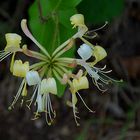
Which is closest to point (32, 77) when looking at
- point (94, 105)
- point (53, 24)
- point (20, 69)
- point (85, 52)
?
point (20, 69)

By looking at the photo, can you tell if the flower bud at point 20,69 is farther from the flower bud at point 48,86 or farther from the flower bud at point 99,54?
the flower bud at point 99,54

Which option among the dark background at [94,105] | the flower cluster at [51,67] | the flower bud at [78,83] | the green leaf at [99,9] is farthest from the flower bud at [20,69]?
the dark background at [94,105]

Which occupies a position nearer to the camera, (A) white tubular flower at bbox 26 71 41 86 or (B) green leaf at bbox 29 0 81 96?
(A) white tubular flower at bbox 26 71 41 86

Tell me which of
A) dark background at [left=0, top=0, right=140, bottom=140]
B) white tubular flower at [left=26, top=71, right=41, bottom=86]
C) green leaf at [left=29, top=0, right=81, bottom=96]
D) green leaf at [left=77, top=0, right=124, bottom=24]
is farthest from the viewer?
dark background at [left=0, top=0, right=140, bottom=140]

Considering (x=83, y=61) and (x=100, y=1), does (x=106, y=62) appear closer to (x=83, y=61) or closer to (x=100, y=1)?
(x=100, y=1)

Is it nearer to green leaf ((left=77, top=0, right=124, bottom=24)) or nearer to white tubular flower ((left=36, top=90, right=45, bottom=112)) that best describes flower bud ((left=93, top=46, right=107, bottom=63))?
white tubular flower ((left=36, top=90, right=45, bottom=112))

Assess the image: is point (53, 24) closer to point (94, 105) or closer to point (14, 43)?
point (14, 43)

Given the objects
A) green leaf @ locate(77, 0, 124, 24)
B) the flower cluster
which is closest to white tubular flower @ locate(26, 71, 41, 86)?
the flower cluster
